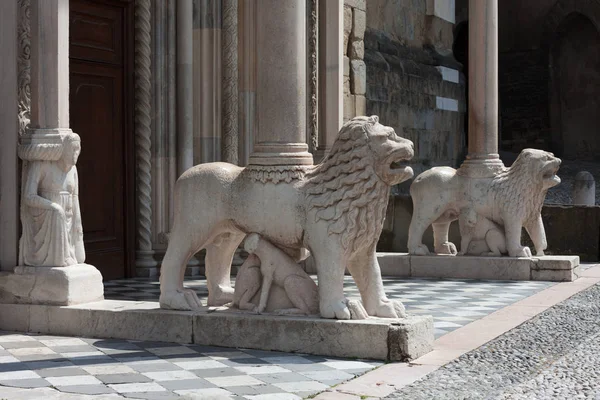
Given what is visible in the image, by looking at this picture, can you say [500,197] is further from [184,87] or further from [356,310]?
[356,310]

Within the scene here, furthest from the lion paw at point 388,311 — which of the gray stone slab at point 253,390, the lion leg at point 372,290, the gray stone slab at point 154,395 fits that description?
the gray stone slab at point 154,395

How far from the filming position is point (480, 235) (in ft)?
33.3

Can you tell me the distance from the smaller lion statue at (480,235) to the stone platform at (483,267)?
11 centimetres

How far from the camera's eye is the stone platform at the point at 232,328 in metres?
5.80

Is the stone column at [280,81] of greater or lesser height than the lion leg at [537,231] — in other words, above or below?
above

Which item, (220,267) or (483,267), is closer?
(220,267)

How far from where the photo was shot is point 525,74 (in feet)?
81.0

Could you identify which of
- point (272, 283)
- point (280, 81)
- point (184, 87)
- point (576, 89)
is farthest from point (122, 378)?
point (576, 89)

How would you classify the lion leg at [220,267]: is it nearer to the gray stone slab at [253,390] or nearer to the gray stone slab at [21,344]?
the gray stone slab at [21,344]

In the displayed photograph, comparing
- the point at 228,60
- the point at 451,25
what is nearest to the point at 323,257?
the point at 228,60

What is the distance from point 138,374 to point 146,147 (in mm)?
4853

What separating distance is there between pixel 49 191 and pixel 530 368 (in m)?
3.20

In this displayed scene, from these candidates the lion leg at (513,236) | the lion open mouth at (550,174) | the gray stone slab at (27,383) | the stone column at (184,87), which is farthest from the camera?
the stone column at (184,87)

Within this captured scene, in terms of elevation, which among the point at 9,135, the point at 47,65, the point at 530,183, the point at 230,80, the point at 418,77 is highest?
the point at 418,77
